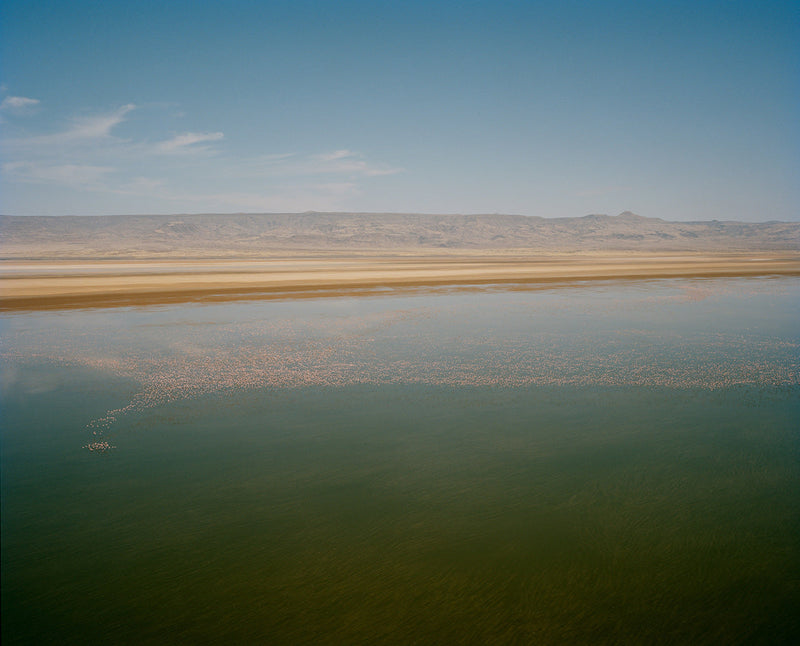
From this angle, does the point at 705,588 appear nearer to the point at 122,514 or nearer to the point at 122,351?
the point at 122,514

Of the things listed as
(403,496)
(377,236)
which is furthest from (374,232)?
(403,496)

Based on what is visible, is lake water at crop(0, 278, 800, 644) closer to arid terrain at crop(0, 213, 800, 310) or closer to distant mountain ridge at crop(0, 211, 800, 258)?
arid terrain at crop(0, 213, 800, 310)

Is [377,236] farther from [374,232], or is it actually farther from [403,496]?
[403,496]

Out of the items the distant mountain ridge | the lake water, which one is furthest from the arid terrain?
the lake water

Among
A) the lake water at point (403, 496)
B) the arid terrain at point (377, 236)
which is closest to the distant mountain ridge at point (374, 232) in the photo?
the arid terrain at point (377, 236)

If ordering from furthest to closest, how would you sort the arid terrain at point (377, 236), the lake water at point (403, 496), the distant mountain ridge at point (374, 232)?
1. the distant mountain ridge at point (374, 232)
2. the arid terrain at point (377, 236)
3. the lake water at point (403, 496)

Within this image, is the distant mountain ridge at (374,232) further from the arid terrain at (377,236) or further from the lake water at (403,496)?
the lake water at (403,496)
